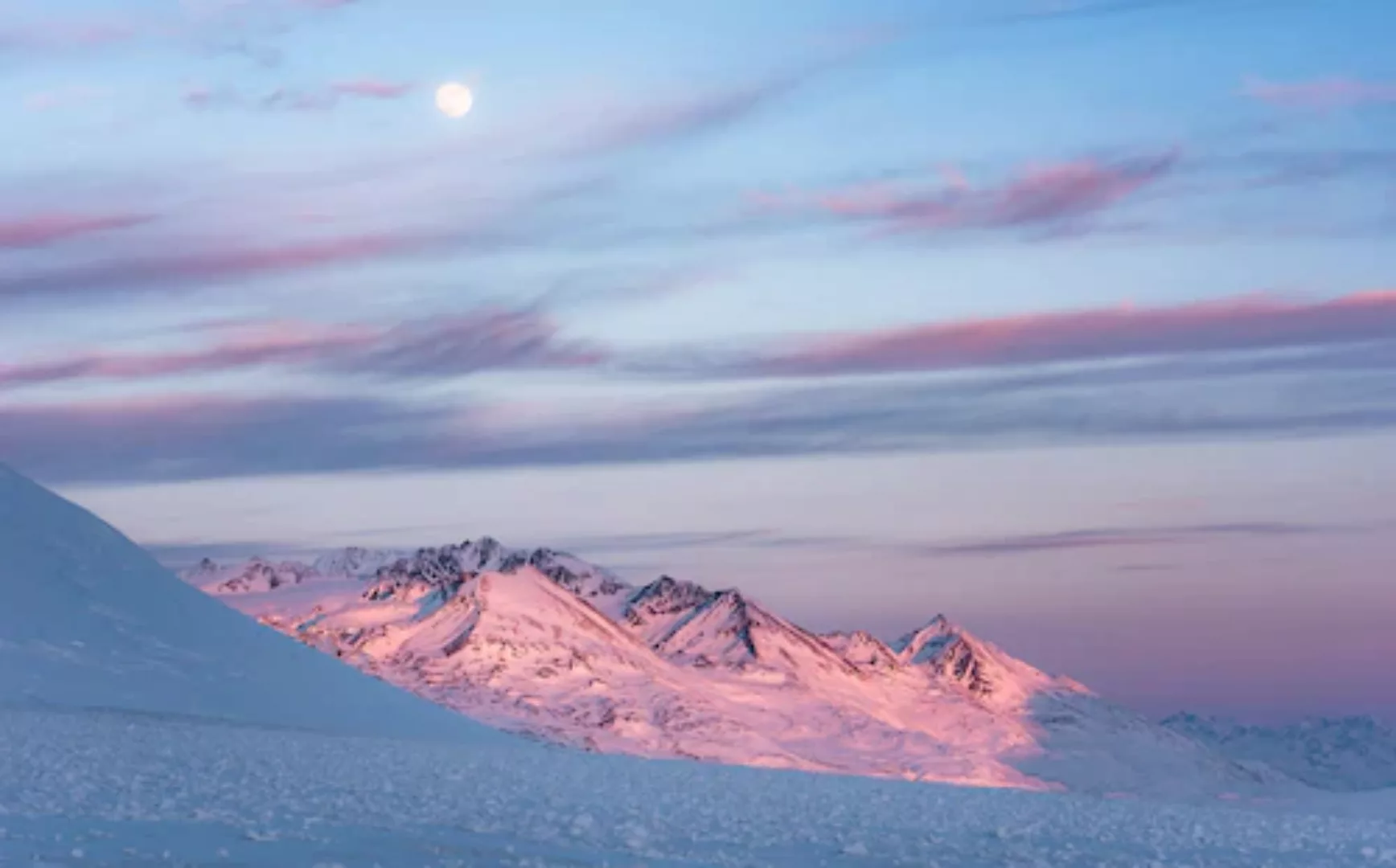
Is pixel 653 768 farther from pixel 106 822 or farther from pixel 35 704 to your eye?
pixel 106 822

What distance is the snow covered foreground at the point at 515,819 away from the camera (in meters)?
32.4

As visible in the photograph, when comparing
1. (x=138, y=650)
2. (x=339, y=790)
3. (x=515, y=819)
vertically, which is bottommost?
(x=515, y=819)

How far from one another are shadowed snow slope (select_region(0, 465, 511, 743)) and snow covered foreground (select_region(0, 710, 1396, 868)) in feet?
59.3

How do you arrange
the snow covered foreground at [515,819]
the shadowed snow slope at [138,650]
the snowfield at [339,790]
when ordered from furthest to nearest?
the shadowed snow slope at [138,650], the snowfield at [339,790], the snow covered foreground at [515,819]

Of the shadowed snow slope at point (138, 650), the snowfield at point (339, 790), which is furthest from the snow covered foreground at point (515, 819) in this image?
the shadowed snow slope at point (138, 650)

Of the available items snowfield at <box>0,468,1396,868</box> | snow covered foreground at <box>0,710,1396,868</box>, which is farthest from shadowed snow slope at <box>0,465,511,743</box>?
snow covered foreground at <box>0,710,1396,868</box>

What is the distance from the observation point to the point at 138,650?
90.8m

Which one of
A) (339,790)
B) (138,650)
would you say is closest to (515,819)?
(339,790)

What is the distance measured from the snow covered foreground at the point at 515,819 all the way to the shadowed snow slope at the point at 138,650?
1808 centimetres

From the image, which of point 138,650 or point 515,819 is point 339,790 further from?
point 138,650

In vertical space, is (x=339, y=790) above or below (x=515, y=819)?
above

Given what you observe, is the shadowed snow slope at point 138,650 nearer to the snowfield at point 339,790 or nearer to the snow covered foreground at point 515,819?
the snowfield at point 339,790

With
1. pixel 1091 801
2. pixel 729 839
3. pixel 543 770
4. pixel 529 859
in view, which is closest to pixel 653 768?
pixel 543 770

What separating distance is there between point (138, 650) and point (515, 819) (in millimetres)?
56524
